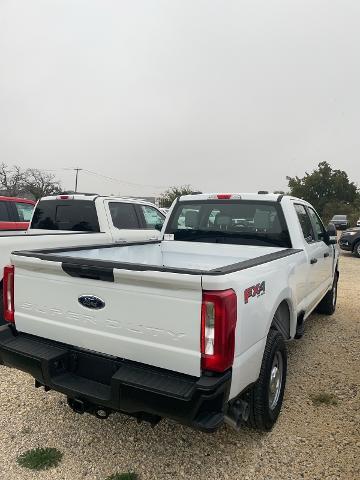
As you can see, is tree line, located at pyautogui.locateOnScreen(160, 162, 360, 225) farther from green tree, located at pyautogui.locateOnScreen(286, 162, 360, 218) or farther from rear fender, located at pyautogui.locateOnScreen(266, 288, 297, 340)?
rear fender, located at pyautogui.locateOnScreen(266, 288, 297, 340)

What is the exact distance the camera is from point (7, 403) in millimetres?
3539

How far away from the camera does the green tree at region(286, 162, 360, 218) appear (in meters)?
60.0

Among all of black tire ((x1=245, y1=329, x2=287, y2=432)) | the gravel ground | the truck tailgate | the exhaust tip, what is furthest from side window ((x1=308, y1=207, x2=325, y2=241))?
the exhaust tip

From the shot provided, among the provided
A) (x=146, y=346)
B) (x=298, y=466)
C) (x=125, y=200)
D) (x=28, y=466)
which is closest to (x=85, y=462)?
(x=28, y=466)

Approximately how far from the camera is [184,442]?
3010 millimetres

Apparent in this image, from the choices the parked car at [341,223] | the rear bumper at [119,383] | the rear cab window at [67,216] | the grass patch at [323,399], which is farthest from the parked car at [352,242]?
the parked car at [341,223]

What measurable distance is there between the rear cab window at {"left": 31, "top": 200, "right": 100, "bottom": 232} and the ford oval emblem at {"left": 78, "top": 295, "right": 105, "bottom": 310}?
3.82m

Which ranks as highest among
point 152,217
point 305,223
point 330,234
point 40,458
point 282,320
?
point 305,223

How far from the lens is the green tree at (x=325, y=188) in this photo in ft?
197

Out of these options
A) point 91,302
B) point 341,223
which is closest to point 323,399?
point 91,302

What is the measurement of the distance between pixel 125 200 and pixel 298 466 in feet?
17.1

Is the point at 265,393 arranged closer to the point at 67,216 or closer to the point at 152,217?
the point at 67,216

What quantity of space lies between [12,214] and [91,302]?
786 cm

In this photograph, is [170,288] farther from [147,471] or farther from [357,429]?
[357,429]
